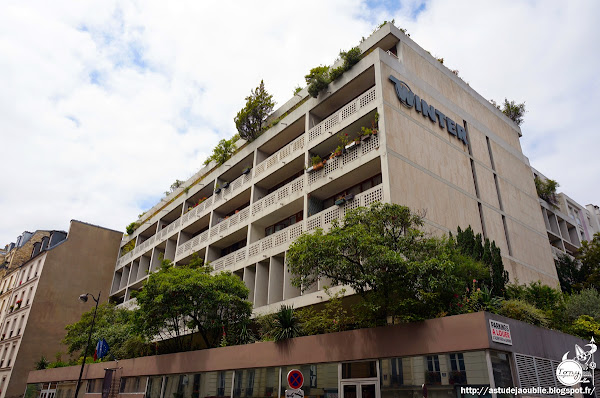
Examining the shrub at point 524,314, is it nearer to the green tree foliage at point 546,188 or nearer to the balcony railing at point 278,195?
the balcony railing at point 278,195

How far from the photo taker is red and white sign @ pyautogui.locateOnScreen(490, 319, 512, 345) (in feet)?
38.6

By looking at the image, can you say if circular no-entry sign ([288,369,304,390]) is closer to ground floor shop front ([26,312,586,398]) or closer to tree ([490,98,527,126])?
ground floor shop front ([26,312,586,398])

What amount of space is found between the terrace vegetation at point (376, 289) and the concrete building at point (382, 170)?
90.3 inches

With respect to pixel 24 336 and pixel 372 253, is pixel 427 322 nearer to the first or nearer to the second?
pixel 372 253

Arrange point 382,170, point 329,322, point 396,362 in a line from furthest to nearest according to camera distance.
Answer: point 382,170, point 329,322, point 396,362

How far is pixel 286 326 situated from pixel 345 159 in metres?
8.95

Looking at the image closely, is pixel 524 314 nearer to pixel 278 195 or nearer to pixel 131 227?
pixel 278 195

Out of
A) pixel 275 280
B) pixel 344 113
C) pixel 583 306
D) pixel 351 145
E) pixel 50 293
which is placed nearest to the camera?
pixel 583 306

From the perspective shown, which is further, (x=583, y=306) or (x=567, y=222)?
(x=567, y=222)

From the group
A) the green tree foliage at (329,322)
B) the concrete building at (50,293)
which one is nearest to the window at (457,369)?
the green tree foliage at (329,322)

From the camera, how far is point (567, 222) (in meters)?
40.7

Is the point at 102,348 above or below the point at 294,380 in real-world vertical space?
above

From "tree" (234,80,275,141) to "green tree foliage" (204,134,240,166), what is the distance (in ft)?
10.2

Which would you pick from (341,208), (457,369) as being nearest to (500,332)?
(457,369)
